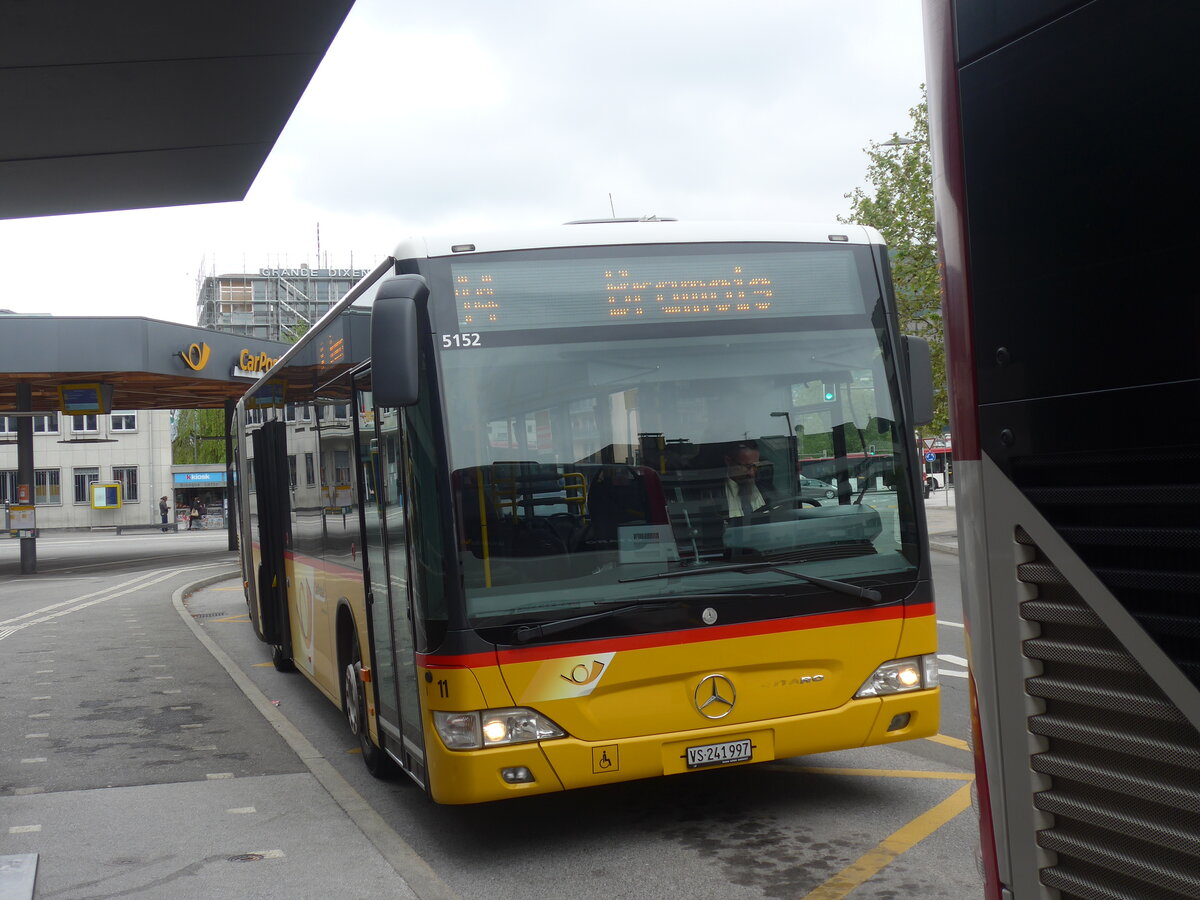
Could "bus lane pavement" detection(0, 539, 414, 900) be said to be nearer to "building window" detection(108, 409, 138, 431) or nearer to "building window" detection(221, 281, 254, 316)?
"building window" detection(108, 409, 138, 431)

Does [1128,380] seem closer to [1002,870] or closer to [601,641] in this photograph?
[1002,870]

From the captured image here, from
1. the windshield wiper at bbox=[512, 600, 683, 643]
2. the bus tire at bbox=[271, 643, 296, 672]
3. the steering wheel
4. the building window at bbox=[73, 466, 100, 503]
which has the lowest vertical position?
the bus tire at bbox=[271, 643, 296, 672]

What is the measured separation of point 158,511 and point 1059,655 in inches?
2980

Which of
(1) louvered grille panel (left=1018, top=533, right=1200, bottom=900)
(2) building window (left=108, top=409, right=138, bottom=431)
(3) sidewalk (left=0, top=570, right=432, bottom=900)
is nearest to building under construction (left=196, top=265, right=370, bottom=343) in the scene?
(2) building window (left=108, top=409, right=138, bottom=431)

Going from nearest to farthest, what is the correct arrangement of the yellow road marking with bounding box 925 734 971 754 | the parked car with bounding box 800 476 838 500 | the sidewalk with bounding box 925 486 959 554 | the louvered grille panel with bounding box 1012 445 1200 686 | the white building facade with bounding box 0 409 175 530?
the louvered grille panel with bounding box 1012 445 1200 686, the parked car with bounding box 800 476 838 500, the yellow road marking with bounding box 925 734 971 754, the sidewalk with bounding box 925 486 959 554, the white building facade with bounding box 0 409 175 530

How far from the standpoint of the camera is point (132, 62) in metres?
6.07

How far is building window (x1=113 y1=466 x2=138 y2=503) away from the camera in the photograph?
237 feet

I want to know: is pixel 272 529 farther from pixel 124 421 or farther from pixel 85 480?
pixel 124 421

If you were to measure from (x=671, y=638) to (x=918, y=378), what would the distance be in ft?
6.08

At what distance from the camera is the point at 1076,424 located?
240 centimetres

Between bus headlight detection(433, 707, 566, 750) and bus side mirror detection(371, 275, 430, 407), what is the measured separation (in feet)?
4.42

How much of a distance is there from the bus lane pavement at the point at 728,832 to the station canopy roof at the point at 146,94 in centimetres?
390

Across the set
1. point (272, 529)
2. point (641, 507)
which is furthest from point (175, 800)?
point (272, 529)

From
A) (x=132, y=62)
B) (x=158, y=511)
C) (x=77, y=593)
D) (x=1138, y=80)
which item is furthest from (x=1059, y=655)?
(x=158, y=511)
